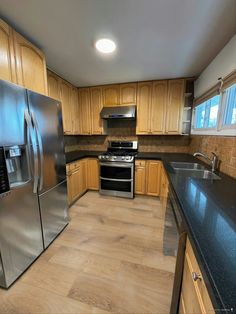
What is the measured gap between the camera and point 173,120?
305cm

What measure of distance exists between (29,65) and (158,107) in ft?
7.61

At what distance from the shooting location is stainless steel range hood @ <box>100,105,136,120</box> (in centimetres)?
304

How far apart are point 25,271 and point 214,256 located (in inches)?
69.4

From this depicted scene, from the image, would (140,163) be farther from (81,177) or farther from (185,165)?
(81,177)

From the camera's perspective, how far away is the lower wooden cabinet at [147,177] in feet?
9.73

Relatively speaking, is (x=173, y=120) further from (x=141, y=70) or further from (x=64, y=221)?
(x=64, y=221)

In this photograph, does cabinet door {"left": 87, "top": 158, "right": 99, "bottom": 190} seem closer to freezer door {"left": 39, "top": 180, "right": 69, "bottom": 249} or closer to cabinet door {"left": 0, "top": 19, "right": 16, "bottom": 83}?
freezer door {"left": 39, "top": 180, "right": 69, "bottom": 249}

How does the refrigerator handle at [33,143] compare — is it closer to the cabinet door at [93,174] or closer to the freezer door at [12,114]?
the freezer door at [12,114]

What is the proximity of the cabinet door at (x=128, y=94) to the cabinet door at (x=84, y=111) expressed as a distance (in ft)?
2.63

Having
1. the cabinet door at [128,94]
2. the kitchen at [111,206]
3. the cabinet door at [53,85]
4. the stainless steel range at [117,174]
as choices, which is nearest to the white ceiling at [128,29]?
the kitchen at [111,206]

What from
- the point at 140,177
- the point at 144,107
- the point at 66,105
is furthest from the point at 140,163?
the point at 66,105

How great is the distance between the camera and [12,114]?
1269mm

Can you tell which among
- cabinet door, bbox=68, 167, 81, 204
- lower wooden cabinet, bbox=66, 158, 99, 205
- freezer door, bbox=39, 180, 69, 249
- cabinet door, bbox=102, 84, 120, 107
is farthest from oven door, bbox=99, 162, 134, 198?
cabinet door, bbox=102, 84, 120, 107

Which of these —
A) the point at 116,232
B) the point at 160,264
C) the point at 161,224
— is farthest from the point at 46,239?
the point at 161,224
